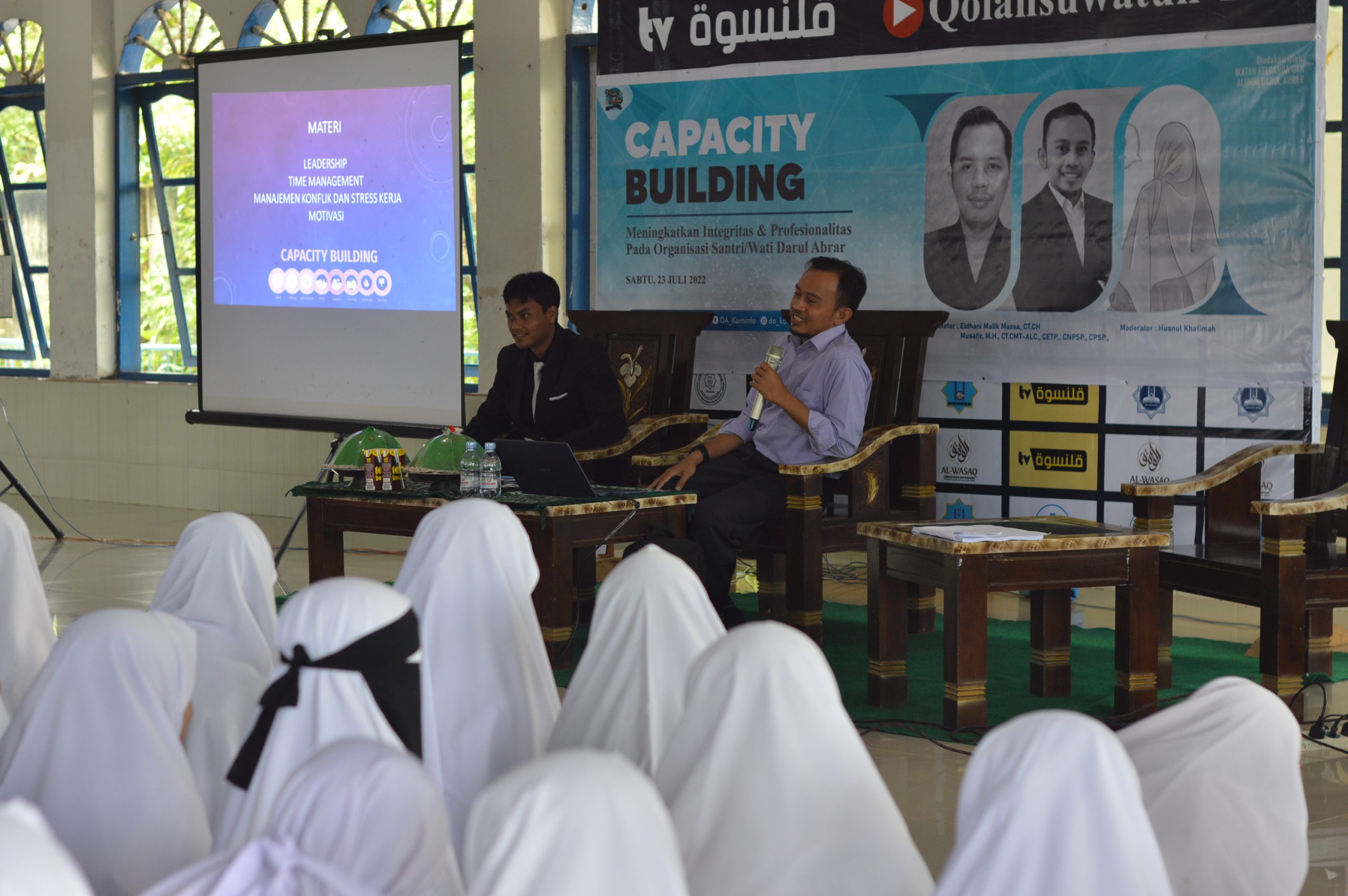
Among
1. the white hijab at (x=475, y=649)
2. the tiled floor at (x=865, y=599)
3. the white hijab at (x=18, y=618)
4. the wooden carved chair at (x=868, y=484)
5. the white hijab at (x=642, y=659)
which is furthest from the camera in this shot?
the wooden carved chair at (x=868, y=484)

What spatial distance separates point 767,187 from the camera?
5547 mm

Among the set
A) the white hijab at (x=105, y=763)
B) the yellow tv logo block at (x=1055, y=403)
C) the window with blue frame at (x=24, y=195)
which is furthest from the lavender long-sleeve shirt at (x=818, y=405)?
the window with blue frame at (x=24, y=195)

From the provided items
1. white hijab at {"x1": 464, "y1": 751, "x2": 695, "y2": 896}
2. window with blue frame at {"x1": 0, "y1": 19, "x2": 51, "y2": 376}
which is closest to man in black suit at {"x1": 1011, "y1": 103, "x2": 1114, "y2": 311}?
white hijab at {"x1": 464, "y1": 751, "x2": 695, "y2": 896}

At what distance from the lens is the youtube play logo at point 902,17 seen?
5.24 metres

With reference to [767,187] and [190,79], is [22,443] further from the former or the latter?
[767,187]

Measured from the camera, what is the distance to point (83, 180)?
7918 millimetres

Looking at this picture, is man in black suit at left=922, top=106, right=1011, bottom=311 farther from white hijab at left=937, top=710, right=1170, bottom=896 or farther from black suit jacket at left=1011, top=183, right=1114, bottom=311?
white hijab at left=937, top=710, right=1170, bottom=896

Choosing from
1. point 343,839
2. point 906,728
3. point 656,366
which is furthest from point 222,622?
point 656,366

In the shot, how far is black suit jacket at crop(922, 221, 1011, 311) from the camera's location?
16.8 feet

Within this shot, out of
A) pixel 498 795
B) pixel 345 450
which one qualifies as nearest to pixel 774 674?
pixel 498 795

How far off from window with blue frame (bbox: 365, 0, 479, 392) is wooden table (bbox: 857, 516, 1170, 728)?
3.41 m

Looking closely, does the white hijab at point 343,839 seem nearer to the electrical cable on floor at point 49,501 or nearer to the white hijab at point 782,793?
the white hijab at point 782,793

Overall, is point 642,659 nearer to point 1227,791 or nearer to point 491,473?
point 1227,791

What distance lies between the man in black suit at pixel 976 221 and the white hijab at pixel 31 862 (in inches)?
175
